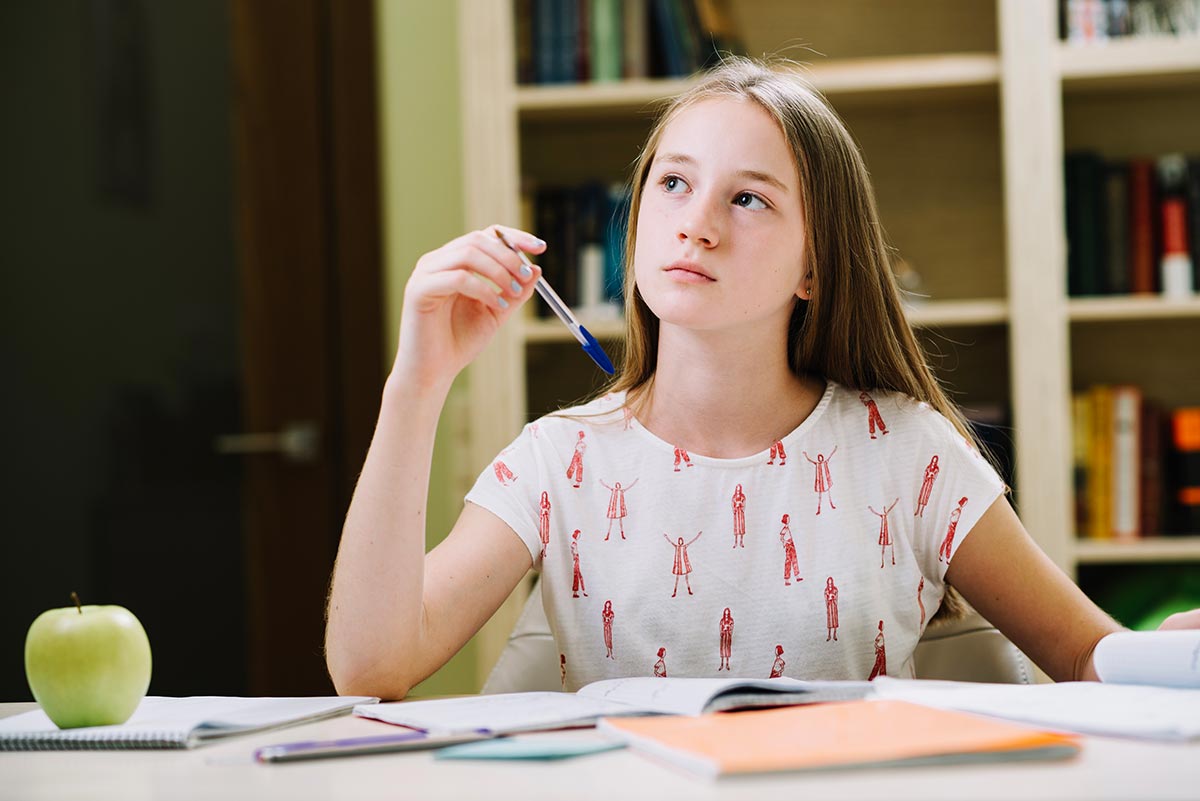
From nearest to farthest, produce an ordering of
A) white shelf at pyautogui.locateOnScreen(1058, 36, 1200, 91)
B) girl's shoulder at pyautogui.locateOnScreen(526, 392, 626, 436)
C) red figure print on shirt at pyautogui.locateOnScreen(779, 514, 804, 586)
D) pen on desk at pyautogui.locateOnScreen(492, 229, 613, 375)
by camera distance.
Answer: pen on desk at pyautogui.locateOnScreen(492, 229, 613, 375)
red figure print on shirt at pyautogui.locateOnScreen(779, 514, 804, 586)
girl's shoulder at pyautogui.locateOnScreen(526, 392, 626, 436)
white shelf at pyautogui.locateOnScreen(1058, 36, 1200, 91)

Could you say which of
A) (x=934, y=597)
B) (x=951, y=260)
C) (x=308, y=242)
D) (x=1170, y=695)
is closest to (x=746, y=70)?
(x=934, y=597)

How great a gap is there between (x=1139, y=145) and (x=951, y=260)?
45 centimetres

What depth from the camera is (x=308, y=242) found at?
294 centimetres

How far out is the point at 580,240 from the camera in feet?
8.77

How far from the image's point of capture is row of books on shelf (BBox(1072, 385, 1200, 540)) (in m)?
2.51

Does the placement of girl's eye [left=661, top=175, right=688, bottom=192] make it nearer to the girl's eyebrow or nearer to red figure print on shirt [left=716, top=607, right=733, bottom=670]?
the girl's eyebrow

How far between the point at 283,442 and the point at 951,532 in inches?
72.6

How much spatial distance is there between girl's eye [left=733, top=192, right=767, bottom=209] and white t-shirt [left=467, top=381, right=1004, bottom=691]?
271 mm

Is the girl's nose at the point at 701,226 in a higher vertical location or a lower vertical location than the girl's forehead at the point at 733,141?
Result: lower

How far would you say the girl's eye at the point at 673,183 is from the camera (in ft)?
4.61

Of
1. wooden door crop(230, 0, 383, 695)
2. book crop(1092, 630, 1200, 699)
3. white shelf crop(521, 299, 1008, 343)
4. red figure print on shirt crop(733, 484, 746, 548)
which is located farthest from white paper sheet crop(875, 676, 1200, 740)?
wooden door crop(230, 0, 383, 695)

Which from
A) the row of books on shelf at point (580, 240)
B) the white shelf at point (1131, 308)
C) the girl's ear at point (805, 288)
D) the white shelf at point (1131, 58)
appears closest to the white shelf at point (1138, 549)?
the white shelf at point (1131, 308)

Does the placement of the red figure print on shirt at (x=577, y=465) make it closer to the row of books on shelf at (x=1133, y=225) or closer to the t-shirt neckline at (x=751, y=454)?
the t-shirt neckline at (x=751, y=454)

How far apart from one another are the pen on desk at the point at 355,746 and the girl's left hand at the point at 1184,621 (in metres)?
0.66
